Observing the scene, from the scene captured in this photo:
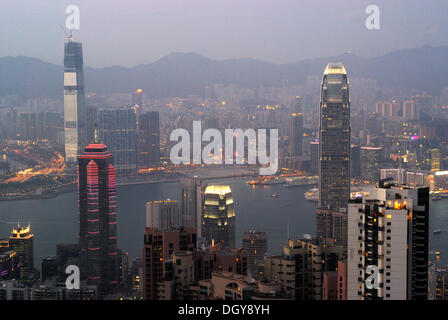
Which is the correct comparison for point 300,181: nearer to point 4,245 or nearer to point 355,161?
point 355,161

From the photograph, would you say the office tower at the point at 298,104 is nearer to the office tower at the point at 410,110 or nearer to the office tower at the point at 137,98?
the office tower at the point at 410,110

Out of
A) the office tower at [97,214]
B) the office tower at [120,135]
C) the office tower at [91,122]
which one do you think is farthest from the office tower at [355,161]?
the office tower at [91,122]

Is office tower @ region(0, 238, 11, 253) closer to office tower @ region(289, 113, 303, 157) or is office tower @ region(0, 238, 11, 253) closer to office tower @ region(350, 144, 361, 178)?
office tower @ region(289, 113, 303, 157)

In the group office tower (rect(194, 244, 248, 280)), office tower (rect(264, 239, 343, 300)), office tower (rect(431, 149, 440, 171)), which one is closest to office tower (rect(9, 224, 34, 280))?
office tower (rect(194, 244, 248, 280))

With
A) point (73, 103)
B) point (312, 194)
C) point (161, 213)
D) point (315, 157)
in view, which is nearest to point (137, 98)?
point (73, 103)

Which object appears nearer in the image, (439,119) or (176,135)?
(439,119)
